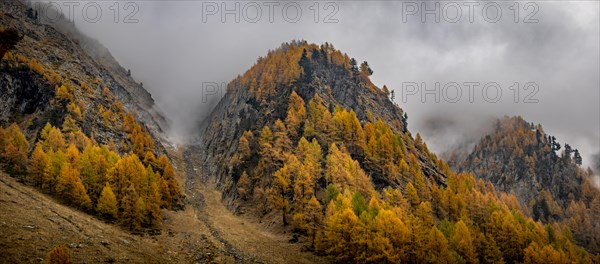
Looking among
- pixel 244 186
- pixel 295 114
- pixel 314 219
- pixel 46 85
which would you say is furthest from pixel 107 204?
pixel 46 85

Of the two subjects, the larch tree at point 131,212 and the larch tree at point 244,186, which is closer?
the larch tree at point 131,212

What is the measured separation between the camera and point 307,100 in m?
119

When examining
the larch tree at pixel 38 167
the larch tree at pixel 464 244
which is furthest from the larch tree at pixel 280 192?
the larch tree at pixel 38 167

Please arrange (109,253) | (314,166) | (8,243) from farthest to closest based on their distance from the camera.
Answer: (314,166) → (109,253) → (8,243)

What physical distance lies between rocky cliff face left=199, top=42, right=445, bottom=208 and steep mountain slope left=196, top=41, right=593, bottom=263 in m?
0.64

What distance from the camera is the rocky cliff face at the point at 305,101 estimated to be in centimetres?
11194

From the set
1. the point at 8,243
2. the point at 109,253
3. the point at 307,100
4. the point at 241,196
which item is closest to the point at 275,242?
the point at 241,196

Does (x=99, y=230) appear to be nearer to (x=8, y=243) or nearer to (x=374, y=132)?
(x=8, y=243)

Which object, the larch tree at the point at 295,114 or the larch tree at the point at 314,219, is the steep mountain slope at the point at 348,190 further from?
the larch tree at the point at 295,114

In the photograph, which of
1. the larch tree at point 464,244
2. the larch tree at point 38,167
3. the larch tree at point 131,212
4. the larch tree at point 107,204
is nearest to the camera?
the larch tree at point 131,212

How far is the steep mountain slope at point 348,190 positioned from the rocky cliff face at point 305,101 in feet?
2.09

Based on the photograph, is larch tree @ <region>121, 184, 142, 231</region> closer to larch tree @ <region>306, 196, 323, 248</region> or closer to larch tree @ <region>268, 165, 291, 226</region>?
larch tree @ <region>268, 165, 291, 226</region>

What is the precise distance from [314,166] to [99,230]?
146ft

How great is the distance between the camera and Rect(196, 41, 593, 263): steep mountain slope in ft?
202
